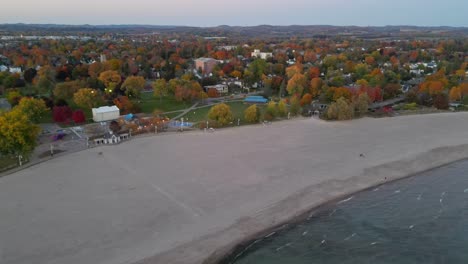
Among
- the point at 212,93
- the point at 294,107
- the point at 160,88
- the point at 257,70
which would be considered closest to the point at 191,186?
the point at 294,107

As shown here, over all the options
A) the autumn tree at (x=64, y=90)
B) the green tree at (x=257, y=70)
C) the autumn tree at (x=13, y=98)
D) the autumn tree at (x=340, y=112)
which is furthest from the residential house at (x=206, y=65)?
the autumn tree at (x=340, y=112)

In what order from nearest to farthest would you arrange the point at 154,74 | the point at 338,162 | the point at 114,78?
the point at 338,162, the point at 114,78, the point at 154,74

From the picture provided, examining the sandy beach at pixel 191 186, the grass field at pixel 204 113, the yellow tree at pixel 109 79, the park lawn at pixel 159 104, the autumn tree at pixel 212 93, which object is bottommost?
the sandy beach at pixel 191 186

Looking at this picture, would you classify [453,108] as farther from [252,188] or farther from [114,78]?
[114,78]

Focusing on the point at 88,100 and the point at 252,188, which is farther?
the point at 88,100

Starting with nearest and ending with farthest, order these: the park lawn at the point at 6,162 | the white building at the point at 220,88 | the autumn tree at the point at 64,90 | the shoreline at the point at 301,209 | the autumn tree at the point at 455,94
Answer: the shoreline at the point at 301,209 → the park lawn at the point at 6,162 → the autumn tree at the point at 64,90 → the autumn tree at the point at 455,94 → the white building at the point at 220,88

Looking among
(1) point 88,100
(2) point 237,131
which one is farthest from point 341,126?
(1) point 88,100

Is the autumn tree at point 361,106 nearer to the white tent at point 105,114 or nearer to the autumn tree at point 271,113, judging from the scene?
the autumn tree at point 271,113
